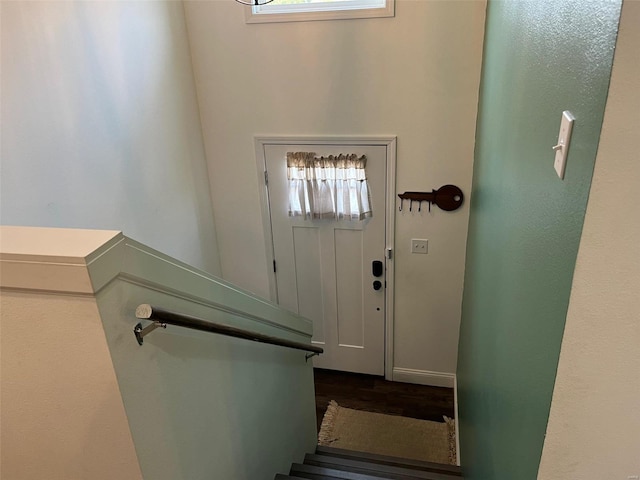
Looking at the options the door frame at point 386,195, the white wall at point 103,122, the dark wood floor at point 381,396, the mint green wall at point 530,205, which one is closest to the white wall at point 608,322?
the mint green wall at point 530,205

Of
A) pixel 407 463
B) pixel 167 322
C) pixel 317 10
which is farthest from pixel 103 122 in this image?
pixel 407 463

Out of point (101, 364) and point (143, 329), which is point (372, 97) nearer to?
point (143, 329)

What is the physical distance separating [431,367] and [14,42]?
3828 millimetres

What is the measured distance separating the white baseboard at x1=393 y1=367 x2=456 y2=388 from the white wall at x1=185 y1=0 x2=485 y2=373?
0.46 meters

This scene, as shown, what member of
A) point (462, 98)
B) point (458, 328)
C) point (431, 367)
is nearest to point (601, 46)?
point (462, 98)

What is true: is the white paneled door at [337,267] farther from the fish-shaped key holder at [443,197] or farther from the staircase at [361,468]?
the staircase at [361,468]

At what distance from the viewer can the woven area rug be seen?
3.88 metres

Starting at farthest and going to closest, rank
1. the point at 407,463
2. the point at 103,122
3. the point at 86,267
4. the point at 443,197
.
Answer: the point at 443,197 → the point at 407,463 → the point at 103,122 → the point at 86,267

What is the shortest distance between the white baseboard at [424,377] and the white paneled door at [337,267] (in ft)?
0.55

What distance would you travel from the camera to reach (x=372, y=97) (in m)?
3.51

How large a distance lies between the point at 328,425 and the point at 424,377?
3.24 feet

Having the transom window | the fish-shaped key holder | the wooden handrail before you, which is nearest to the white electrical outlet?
the fish-shaped key holder

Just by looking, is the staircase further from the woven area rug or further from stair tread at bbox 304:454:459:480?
the woven area rug

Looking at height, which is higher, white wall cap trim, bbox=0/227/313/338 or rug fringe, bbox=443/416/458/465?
white wall cap trim, bbox=0/227/313/338
